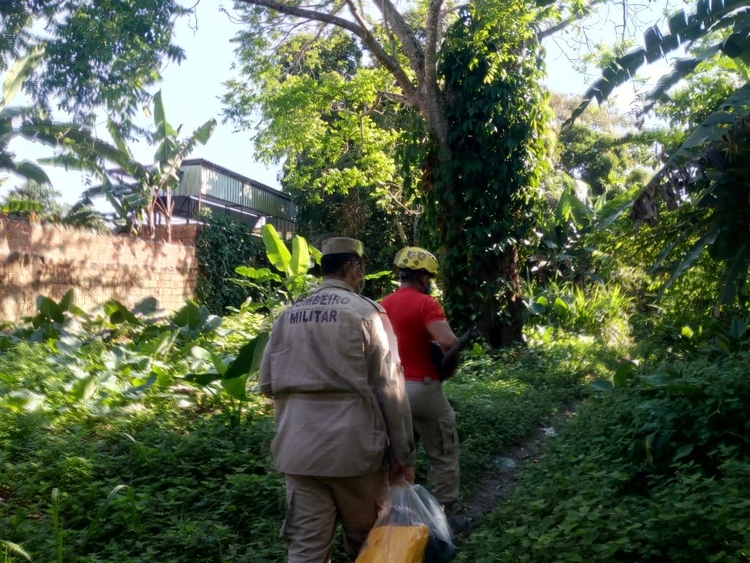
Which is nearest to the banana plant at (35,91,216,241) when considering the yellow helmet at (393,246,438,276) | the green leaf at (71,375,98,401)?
the green leaf at (71,375,98,401)

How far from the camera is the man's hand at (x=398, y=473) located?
3.65 m

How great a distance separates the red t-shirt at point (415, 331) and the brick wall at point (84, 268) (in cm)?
751

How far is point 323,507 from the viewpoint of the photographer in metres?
3.58

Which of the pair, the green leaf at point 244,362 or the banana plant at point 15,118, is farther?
the banana plant at point 15,118

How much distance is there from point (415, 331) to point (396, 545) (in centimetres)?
200

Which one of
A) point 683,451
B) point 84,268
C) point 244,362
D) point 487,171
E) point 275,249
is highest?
point 487,171

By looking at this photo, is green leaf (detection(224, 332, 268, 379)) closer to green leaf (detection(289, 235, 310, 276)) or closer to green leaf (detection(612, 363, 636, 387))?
green leaf (detection(612, 363, 636, 387))

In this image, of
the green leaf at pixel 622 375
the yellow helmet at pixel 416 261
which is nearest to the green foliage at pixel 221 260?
the green leaf at pixel 622 375

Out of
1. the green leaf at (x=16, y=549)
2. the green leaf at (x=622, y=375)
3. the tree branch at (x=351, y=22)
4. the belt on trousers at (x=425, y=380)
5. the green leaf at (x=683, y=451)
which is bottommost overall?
the green leaf at (x=16, y=549)

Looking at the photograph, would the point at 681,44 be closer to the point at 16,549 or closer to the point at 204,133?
the point at 16,549

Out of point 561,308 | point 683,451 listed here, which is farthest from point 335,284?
point 561,308

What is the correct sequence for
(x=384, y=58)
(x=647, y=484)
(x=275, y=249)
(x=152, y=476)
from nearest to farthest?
(x=647, y=484), (x=152, y=476), (x=384, y=58), (x=275, y=249)

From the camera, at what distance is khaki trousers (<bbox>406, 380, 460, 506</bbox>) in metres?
5.14

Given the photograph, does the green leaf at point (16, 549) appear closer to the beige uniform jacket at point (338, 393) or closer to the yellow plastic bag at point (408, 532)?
the beige uniform jacket at point (338, 393)
